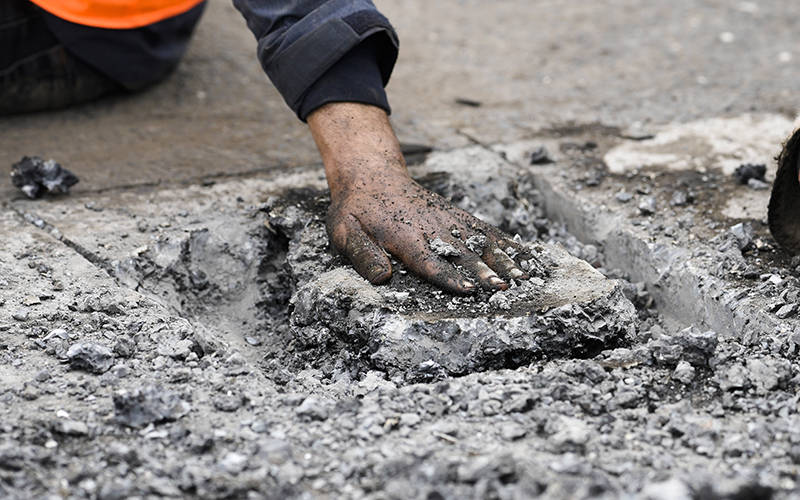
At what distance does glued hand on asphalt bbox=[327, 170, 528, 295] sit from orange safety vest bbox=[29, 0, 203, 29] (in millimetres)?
1351

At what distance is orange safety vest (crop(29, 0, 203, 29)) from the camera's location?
263 centimetres

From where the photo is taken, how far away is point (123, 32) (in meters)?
2.81

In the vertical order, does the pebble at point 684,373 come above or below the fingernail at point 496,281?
above

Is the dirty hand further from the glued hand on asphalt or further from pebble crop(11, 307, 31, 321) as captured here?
pebble crop(11, 307, 31, 321)

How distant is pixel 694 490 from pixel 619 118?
7.04 ft

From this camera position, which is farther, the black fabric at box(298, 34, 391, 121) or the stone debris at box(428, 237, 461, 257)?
the black fabric at box(298, 34, 391, 121)

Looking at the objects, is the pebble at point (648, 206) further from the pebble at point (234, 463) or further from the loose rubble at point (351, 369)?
the pebble at point (234, 463)

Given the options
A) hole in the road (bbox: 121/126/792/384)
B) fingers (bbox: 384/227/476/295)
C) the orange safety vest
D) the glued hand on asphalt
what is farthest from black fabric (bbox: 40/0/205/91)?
fingers (bbox: 384/227/476/295)

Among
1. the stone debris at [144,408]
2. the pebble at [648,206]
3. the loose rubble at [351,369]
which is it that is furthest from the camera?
the pebble at [648,206]

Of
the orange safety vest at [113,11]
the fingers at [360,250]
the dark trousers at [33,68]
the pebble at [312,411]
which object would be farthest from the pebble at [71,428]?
the dark trousers at [33,68]

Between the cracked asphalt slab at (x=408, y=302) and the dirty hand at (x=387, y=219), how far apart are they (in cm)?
8

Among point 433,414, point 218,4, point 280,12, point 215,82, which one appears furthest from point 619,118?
point 218,4

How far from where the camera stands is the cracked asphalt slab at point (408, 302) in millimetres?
1248

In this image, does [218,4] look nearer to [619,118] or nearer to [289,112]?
[289,112]
